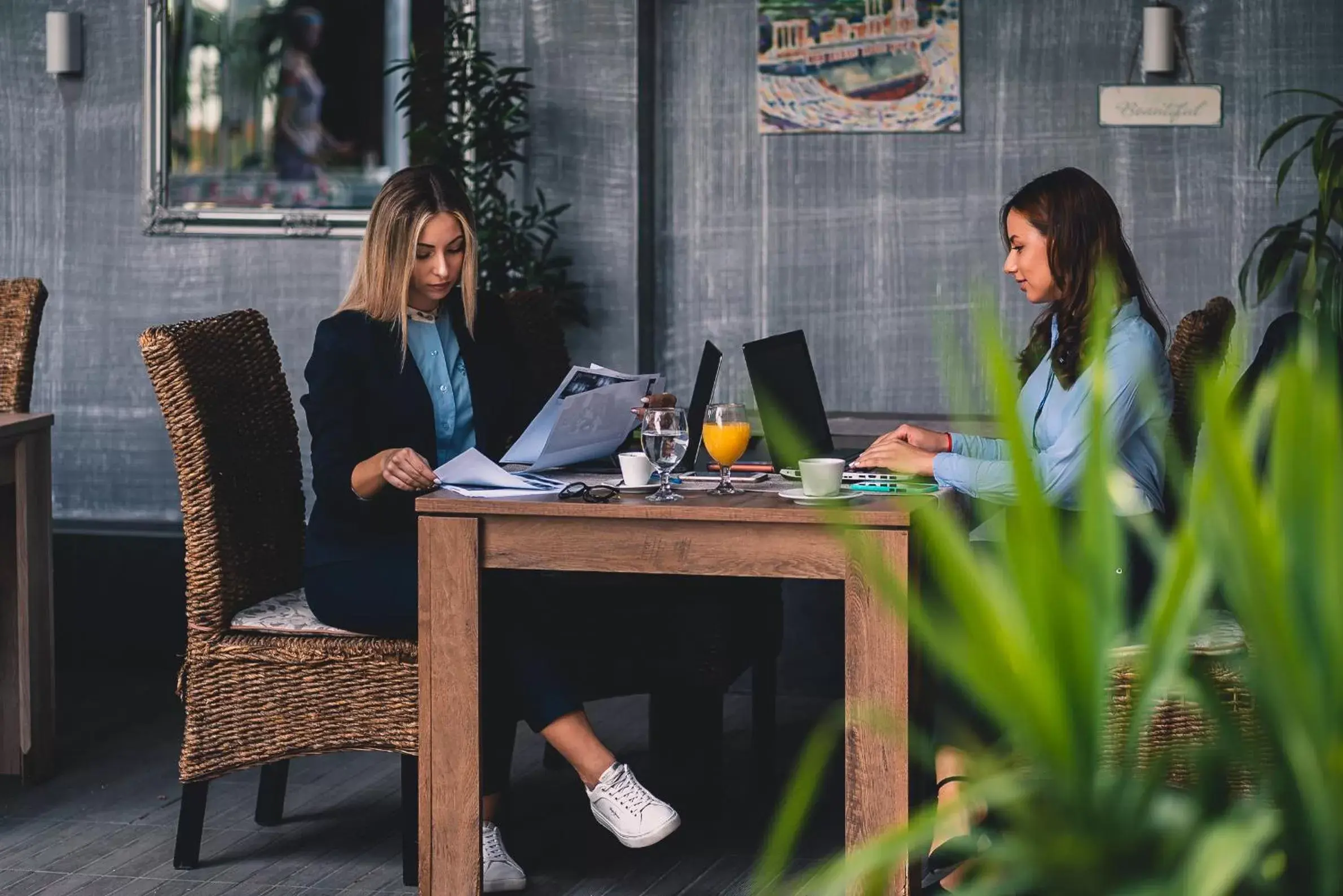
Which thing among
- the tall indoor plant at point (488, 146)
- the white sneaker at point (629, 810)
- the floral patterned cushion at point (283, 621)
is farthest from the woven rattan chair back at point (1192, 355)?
the tall indoor plant at point (488, 146)

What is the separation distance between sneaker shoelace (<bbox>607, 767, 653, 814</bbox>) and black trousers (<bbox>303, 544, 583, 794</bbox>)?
14 centimetres

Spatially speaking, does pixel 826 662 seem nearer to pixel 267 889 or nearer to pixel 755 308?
pixel 755 308

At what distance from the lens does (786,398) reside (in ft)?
10.1

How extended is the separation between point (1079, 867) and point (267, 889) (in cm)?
228

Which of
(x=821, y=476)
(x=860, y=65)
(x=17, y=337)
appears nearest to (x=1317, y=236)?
(x=860, y=65)

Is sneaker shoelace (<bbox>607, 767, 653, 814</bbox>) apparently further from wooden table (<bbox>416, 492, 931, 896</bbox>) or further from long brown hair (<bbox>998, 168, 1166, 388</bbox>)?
long brown hair (<bbox>998, 168, 1166, 388</bbox>)

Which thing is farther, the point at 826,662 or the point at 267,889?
the point at 826,662

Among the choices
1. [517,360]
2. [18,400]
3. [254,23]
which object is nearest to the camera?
[517,360]

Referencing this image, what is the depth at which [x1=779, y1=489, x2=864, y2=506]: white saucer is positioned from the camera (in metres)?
2.48

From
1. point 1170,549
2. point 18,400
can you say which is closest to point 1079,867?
point 1170,549

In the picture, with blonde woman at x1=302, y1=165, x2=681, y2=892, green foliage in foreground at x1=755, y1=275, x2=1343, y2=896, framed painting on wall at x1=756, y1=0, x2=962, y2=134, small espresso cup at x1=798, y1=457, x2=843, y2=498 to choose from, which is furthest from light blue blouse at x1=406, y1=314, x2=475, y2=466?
green foliage in foreground at x1=755, y1=275, x2=1343, y2=896

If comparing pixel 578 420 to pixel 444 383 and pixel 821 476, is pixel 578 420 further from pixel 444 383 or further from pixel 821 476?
pixel 821 476

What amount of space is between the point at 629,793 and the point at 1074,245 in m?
1.15

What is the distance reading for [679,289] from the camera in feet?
15.5
